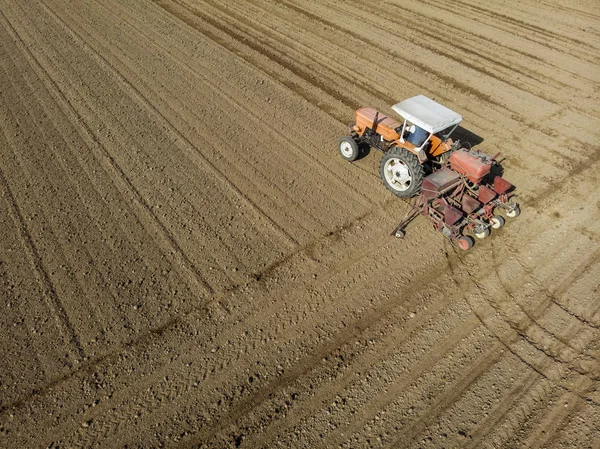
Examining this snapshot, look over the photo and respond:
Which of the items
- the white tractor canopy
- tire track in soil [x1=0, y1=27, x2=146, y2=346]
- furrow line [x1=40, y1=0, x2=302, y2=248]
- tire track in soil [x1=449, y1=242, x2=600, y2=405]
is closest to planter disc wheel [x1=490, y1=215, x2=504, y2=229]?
tire track in soil [x1=449, y1=242, x2=600, y2=405]

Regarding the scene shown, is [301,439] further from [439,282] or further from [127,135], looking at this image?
[127,135]

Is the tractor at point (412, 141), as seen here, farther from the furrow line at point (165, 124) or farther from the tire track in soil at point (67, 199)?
the tire track in soil at point (67, 199)

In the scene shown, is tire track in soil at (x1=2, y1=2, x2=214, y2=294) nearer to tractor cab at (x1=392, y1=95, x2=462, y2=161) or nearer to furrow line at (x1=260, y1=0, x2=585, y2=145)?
tractor cab at (x1=392, y1=95, x2=462, y2=161)

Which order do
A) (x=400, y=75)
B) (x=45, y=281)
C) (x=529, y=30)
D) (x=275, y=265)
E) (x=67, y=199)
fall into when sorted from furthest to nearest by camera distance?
(x=529, y=30)
(x=400, y=75)
(x=67, y=199)
(x=275, y=265)
(x=45, y=281)

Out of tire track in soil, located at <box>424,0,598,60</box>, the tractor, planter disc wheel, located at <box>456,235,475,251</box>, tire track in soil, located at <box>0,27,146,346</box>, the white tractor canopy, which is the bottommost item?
tire track in soil, located at <box>0,27,146,346</box>

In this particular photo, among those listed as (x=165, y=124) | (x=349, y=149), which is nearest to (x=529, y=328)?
(x=349, y=149)

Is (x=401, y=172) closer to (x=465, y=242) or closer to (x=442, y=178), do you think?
(x=442, y=178)
